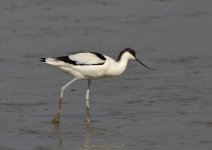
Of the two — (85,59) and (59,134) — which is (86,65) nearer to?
(85,59)

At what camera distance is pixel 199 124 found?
11922 millimetres

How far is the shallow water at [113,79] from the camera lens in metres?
11.4

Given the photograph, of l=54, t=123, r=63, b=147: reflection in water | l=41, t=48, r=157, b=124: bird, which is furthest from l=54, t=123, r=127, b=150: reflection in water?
l=41, t=48, r=157, b=124: bird

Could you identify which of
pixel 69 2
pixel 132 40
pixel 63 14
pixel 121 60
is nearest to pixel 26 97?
pixel 121 60

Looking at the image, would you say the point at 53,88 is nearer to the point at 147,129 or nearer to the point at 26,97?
the point at 26,97

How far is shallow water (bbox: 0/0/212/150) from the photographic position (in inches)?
450

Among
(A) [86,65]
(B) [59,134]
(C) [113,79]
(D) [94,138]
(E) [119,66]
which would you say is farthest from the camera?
(C) [113,79]

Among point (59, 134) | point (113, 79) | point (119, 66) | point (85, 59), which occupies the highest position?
point (85, 59)

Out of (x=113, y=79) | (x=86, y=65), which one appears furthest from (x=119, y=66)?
(x=113, y=79)

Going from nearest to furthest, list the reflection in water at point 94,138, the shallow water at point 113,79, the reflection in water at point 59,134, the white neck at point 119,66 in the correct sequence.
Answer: the reflection in water at point 94,138, the reflection in water at point 59,134, the shallow water at point 113,79, the white neck at point 119,66

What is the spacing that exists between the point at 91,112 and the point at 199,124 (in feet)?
6.01

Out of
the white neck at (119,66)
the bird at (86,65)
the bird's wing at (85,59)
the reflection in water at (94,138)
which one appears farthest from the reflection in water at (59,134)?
the white neck at (119,66)

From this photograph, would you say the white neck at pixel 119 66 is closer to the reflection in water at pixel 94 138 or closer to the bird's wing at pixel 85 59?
the bird's wing at pixel 85 59

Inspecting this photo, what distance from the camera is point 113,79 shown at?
1530 cm
